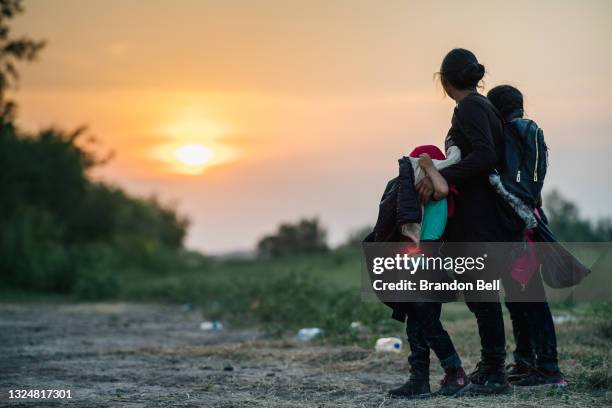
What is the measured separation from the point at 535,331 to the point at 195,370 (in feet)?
9.79

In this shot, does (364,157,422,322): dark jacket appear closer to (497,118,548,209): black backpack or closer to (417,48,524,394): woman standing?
(417,48,524,394): woman standing

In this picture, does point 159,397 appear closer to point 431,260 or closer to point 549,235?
point 431,260

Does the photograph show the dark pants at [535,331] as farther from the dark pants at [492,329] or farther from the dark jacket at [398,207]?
the dark jacket at [398,207]

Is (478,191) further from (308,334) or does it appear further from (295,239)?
(295,239)

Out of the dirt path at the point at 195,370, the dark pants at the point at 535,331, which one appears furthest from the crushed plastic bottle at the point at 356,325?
the dark pants at the point at 535,331

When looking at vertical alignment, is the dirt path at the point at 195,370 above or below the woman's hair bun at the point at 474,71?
below

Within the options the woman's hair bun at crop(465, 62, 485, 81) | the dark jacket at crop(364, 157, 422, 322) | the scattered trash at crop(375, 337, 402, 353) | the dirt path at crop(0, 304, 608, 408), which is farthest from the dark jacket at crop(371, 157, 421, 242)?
the scattered trash at crop(375, 337, 402, 353)

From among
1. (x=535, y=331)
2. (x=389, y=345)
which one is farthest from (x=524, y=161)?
(x=389, y=345)

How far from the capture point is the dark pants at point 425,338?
583 centimetres

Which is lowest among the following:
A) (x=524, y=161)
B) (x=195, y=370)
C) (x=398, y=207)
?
(x=195, y=370)

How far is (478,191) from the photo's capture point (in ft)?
19.2

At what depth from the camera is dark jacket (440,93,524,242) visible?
5730mm

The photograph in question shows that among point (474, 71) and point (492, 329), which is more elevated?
point (474, 71)

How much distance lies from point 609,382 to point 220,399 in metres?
2.64
